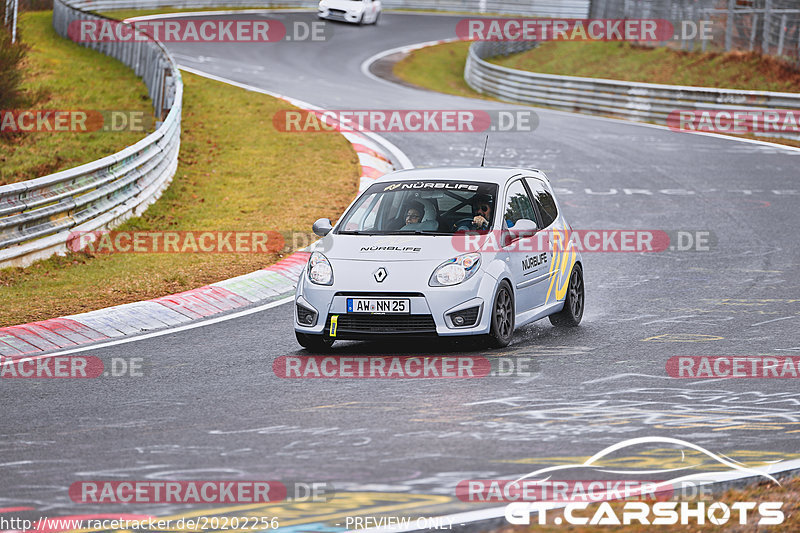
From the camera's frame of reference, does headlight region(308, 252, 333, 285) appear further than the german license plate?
Yes

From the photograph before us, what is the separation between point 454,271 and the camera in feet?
31.7

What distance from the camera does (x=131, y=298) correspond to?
39.2 feet

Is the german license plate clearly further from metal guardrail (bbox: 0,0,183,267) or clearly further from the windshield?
metal guardrail (bbox: 0,0,183,267)

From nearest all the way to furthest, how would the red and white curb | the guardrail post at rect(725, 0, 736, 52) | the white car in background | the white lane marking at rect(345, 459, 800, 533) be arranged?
the white lane marking at rect(345, 459, 800, 533) < the red and white curb < the guardrail post at rect(725, 0, 736, 52) < the white car in background

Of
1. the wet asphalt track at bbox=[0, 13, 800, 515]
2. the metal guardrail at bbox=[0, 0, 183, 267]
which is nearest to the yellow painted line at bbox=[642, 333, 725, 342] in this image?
the wet asphalt track at bbox=[0, 13, 800, 515]

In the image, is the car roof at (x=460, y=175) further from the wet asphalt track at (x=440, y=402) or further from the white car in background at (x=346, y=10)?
the white car in background at (x=346, y=10)

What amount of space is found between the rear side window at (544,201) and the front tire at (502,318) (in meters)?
1.40

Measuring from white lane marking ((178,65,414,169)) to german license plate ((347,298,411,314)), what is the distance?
11.1 m

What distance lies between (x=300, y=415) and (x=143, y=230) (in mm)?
8914

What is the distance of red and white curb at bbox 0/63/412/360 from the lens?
33.5 ft

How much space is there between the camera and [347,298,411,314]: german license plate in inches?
373

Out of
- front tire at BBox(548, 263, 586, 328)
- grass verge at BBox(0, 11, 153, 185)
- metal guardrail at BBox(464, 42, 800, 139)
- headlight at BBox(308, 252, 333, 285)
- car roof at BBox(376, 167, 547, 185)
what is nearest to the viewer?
headlight at BBox(308, 252, 333, 285)

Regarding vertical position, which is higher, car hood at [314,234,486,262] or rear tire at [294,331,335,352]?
car hood at [314,234,486,262]

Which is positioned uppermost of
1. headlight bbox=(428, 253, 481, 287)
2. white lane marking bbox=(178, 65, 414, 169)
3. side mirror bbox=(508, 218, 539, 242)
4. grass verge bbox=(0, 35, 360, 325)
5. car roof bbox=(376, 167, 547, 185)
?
car roof bbox=(376, 167, 547, 185)
